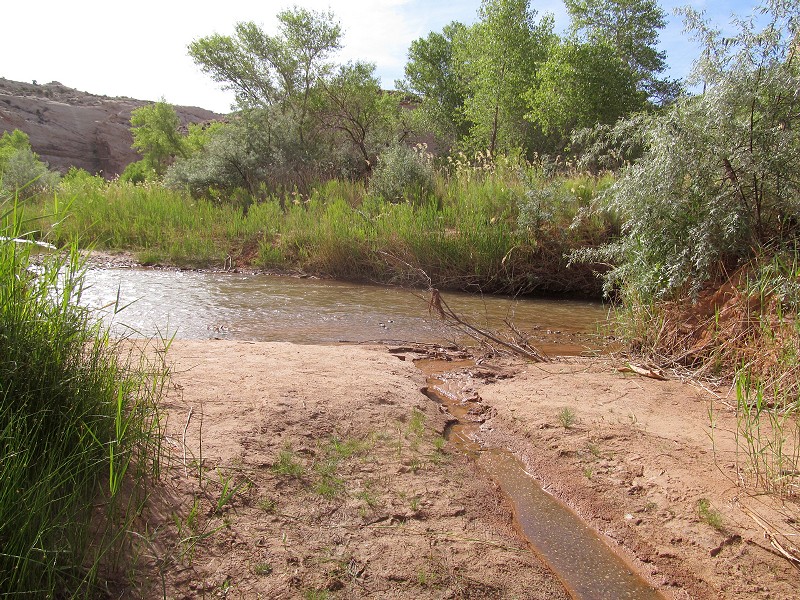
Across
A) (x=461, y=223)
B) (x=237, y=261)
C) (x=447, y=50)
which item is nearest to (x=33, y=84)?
(x=447, y=50)

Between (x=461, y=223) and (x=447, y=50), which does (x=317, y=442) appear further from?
(x=447, y=50)

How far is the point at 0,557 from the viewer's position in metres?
1.69

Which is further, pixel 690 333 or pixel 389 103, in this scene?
pixel 389 103

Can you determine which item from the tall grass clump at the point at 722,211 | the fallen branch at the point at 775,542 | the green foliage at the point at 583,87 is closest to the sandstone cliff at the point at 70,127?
the green foliage at the point at 583,87

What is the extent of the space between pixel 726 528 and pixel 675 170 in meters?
3.55

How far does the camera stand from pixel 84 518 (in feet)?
6.50

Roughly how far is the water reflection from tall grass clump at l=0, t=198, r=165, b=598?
323 cm

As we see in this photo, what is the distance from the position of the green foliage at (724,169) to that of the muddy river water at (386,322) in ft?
5.40

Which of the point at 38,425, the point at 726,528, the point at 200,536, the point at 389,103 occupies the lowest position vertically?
the point at 200,536

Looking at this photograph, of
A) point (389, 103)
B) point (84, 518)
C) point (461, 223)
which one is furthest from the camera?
point (389, 103)

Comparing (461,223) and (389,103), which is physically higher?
(389,103)

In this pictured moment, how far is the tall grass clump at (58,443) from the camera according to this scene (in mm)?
1740

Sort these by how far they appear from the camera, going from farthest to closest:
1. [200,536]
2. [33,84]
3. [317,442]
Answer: [33,84], [317,442], [200,536]

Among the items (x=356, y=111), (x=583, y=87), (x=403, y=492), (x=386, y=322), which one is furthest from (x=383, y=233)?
(x=583, y=87)
